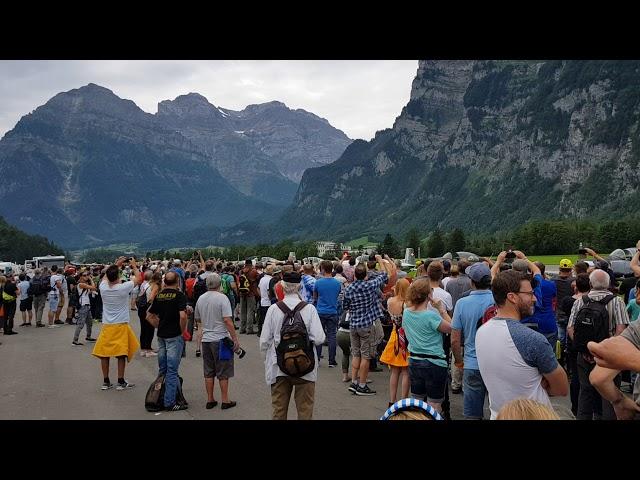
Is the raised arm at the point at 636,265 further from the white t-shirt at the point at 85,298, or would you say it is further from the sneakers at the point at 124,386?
the white t-shirt at the point at 85,298

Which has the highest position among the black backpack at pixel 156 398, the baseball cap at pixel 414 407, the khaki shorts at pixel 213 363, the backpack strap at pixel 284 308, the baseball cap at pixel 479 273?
the baseball cap at pixel 479 273

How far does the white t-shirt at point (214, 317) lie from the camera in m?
8.55

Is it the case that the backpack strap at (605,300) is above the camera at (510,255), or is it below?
below

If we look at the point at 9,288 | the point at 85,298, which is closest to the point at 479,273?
the point at 85,298

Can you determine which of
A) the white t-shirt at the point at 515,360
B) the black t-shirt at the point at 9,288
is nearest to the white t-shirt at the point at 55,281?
the black t-shirt at the point at 9,288

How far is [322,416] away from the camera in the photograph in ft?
26.5

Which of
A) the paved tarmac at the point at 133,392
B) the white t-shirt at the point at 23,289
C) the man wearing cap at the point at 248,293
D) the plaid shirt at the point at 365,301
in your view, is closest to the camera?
the paved tarmac at the point at 133,392

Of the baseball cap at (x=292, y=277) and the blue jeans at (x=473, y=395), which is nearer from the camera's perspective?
the blue jeans at (x=473, y=395)

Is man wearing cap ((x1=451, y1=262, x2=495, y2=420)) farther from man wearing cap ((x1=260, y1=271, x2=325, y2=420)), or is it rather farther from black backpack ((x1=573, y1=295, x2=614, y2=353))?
man wearing cap ((x1=260, y1=271, x2=325, y2=420))

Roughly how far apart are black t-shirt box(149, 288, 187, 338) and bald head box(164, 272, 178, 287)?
0.14 metres

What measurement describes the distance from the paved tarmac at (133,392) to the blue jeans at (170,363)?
27 centimetres

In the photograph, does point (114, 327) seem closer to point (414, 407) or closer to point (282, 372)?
point (282, 372)

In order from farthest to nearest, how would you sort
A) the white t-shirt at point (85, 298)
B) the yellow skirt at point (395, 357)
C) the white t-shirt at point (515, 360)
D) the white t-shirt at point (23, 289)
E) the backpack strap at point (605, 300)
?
the white t-shirt at point (23, 289) → the white t-shirt at point (85, 298) → the yellow skirt at point (395, 357) → the backpack strap at point (605, 300) → the white t-shirt at point (515, 360)
